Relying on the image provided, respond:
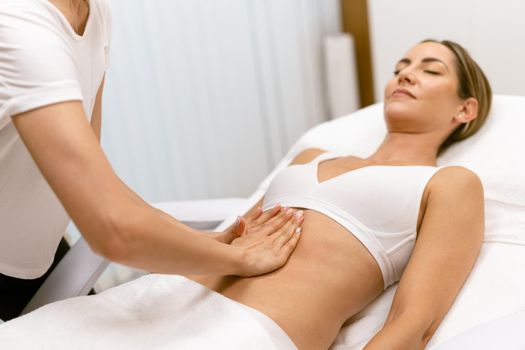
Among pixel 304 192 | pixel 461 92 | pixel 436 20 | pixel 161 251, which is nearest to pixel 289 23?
pixel 436 20

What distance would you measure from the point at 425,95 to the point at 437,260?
0.57 meters

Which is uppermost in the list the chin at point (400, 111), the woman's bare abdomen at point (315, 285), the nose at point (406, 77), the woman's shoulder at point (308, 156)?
the nose at point (406, 77)

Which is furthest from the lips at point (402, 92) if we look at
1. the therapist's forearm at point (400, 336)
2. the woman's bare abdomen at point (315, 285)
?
the therapist's forearm at point (400, 336)

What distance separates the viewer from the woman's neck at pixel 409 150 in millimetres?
1761

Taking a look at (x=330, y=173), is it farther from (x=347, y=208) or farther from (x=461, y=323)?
(x=461, y=323)

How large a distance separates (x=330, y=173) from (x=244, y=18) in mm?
1215

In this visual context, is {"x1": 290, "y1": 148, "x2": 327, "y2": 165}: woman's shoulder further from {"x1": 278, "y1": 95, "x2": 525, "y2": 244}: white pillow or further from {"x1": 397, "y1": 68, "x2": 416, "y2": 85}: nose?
{"x1": 397, "y1": 68, "x2": 416, "y2": 85}: nose

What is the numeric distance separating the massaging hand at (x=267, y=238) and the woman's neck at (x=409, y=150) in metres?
0.37

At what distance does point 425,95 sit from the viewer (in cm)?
176

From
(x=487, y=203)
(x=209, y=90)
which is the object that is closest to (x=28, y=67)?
(x=487, y=203)

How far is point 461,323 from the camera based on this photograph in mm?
1340

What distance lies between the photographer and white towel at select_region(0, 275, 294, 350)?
1149 mm

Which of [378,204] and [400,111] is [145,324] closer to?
[378,204]

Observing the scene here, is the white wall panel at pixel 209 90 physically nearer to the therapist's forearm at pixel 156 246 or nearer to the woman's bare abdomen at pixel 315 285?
the woman's bare abdomen at pixel 315 285
